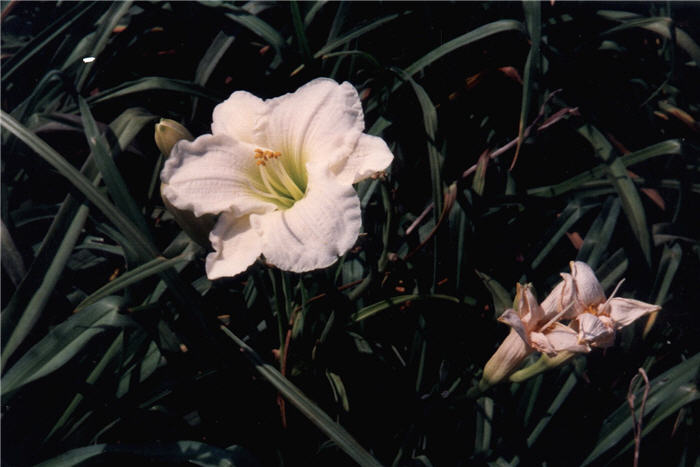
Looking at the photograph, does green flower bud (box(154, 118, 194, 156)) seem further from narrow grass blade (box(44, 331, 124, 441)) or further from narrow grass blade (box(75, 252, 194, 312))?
narrow grass blade (box(44, 331, 124, 441))

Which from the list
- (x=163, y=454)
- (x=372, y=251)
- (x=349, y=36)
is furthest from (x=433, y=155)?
(x=163, y=454)

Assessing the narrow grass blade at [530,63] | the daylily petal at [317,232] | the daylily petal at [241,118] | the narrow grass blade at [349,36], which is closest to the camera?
the daylily petal at [317,232]

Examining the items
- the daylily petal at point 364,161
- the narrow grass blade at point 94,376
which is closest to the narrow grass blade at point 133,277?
the narrow grass blade at point 94,376

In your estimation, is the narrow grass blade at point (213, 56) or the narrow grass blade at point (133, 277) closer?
the narrow grass blade at point (133, 277)

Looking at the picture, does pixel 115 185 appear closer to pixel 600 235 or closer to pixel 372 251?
pixel 372 251

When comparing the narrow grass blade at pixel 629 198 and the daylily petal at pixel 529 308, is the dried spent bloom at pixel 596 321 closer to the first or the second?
the daylily petal at pixel 529 308

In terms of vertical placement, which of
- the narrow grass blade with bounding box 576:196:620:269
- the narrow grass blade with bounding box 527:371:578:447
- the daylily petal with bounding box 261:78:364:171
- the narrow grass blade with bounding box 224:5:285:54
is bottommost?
the narrow grass blade with bounding box 527:371:578:447

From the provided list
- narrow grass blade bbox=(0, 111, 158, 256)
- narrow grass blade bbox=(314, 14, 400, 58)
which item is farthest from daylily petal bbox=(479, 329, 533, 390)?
narrow grass blade bbox=(314, 14, 400, 58)
